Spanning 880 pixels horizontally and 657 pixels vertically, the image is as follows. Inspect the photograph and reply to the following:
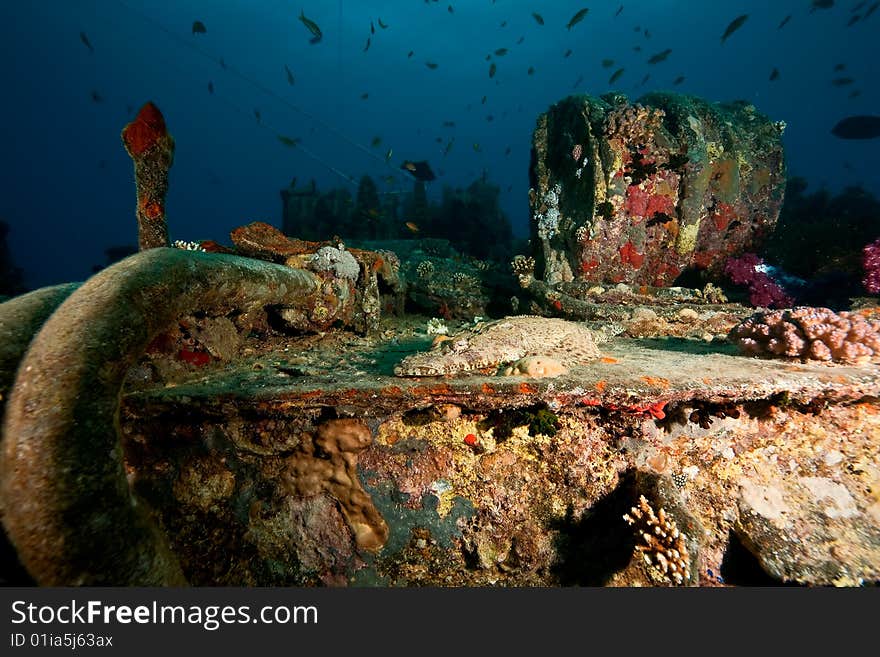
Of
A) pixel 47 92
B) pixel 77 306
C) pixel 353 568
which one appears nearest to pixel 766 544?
pixel 353 568

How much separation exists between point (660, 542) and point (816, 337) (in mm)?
2408

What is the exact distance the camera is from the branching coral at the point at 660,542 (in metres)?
2.59

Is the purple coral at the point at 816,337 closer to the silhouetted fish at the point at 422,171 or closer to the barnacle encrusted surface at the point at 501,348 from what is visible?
the barnacle encrusted surface at the point at 501,348

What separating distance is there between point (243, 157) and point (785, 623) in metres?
199

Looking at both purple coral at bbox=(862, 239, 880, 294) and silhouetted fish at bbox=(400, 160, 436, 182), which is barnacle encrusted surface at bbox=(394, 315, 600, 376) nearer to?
purple coral at bbox=(862, 239, 880, 294)

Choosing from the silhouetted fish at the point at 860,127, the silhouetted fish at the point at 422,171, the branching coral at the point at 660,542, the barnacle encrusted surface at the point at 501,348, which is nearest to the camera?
the branching coral at the point at 660,542

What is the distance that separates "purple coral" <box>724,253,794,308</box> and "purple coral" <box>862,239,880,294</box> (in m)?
1.05

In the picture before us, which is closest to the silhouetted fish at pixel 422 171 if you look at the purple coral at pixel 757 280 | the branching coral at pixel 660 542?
the purple coral at pixel 757 280

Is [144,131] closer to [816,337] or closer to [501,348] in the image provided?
[501,348]

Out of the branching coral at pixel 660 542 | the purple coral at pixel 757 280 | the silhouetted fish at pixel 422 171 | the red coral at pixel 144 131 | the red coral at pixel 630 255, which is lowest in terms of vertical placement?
the branching coral at pixel 660 542

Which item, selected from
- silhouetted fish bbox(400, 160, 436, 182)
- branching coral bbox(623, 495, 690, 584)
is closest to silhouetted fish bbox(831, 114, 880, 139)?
silhouetted fish bbox(400, 160, 436, 182)

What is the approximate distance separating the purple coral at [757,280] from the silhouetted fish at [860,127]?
50.0ft

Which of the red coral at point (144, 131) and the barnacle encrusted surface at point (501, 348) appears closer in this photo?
the barnacle encrusted surface at point (501, 348)

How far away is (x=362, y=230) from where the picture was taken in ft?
56.2
